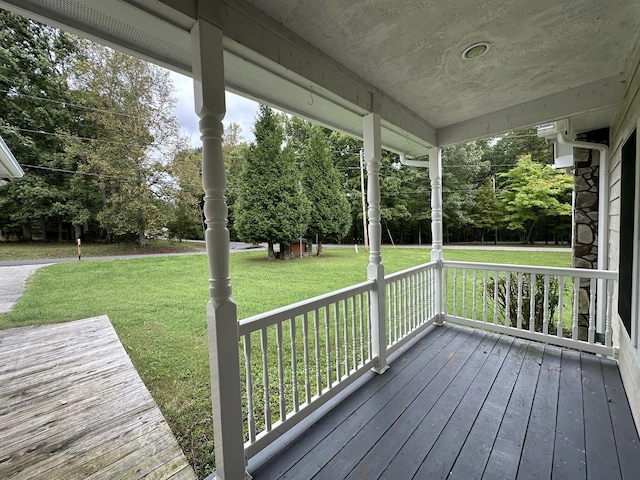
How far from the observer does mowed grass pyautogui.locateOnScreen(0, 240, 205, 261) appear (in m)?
8.14

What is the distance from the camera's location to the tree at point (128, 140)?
24.6ft

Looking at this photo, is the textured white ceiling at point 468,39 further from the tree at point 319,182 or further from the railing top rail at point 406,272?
the tree at point 319,182

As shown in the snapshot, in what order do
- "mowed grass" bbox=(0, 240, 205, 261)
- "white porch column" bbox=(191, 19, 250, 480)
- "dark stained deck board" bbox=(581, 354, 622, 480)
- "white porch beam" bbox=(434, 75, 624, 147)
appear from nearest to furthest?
1. "white porch column" bbox=(191, 19, 250, 480)
2. "dark stained deck board" bbox=(581, 354, 622, 480)
3. "white porch beam" bbox=(434, 75, 624, 147)
4. "mowed grass" bbox=(0, 240, 205, 261)

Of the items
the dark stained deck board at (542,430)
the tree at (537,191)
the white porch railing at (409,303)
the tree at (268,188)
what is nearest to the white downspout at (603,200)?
the dark stained deck board at (542,430)

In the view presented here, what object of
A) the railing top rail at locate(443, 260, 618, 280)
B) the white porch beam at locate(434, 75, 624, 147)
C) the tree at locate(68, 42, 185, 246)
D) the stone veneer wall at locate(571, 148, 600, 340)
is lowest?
the railing top rail at locate(443, 260, 618, 280)

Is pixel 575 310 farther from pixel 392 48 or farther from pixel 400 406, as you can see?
pixel 392 48

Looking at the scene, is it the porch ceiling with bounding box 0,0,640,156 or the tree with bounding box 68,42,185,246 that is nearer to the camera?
the porch ceiling with bounding box 0,0,640,156

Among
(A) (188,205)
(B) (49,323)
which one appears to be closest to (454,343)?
(B) (49,323)

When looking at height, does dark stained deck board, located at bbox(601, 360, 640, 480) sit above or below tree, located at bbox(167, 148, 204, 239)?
below

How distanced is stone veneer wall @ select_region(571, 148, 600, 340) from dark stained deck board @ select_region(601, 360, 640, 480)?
109 centimetres

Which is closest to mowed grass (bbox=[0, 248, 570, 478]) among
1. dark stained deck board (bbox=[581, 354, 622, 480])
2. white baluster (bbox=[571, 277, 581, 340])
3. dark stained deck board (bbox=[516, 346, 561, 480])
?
dark stained deck board (bbox=[516, 346, 561, 480])

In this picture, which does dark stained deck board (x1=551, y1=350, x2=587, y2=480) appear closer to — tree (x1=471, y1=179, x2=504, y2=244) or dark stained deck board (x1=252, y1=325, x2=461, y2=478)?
dark stained deck board (x1=252, y1=325, x2=461, y2=478)

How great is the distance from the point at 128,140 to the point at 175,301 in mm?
5912

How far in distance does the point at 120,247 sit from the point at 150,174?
2.90 metres
